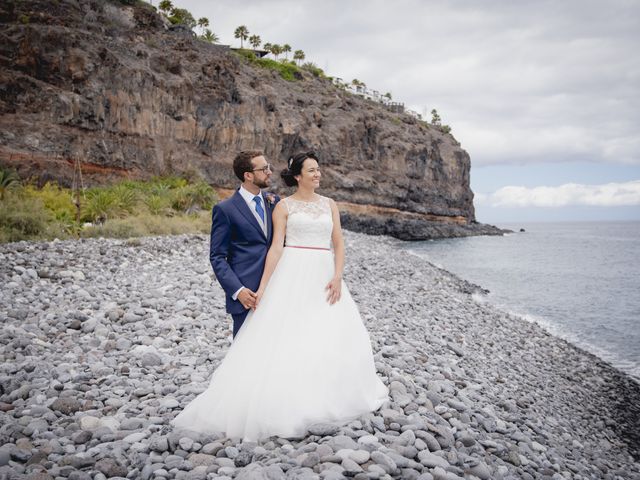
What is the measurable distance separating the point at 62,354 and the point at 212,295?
13.2ft

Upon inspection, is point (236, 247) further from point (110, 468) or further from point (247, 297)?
point (110, 468)

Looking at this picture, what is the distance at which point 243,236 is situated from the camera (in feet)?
14.1

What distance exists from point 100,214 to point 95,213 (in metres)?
0.23

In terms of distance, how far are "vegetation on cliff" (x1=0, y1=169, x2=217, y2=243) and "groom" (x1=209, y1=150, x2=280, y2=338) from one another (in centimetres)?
1348

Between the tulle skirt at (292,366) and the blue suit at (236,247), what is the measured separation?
0.20m

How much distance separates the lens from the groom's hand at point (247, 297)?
164 inches

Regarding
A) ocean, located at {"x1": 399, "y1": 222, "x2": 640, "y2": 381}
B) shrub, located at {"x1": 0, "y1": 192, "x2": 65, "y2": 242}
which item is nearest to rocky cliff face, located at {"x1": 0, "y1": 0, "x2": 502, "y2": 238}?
shrub, located at {"x1": 0, "y1": 192, "x2": 65, "y2": 242}

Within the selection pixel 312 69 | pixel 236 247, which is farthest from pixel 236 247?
pixel 312 69

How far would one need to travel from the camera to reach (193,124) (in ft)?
149

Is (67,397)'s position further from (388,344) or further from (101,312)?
(388,344)

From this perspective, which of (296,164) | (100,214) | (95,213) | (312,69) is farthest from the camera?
(312,69)

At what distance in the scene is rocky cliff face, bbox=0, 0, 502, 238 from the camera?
3328 cm

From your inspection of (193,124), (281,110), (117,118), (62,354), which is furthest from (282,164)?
(62,354)

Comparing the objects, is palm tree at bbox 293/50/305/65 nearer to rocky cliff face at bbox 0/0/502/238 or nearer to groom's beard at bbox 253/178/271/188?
rocky cliff face at bbox 0/0/502/238
